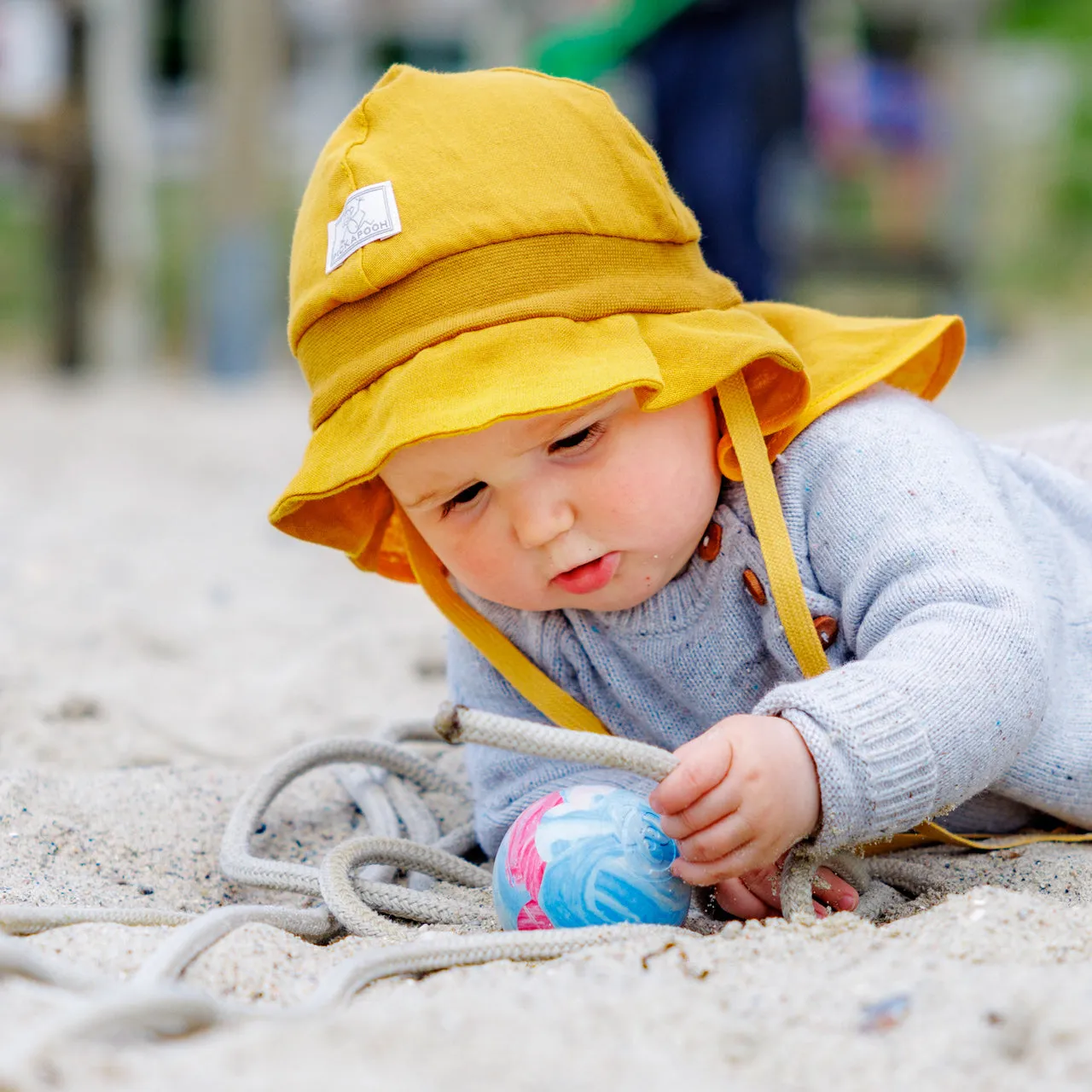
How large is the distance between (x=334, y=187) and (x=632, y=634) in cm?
50

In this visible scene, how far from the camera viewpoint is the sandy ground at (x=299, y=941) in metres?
0.75

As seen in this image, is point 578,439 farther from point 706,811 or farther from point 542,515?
point 706,811

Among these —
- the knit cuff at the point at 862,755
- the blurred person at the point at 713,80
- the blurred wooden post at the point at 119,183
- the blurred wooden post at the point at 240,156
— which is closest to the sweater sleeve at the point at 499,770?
the knit cuff at the point at 862,755

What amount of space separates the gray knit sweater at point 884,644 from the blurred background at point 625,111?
2.59 m

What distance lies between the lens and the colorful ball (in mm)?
1129

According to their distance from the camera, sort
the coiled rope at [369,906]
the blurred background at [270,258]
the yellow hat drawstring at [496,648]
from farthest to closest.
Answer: the blurred background at [270,258], the yellow hat drawstring at [496,648], the coiled rope at [369,906]

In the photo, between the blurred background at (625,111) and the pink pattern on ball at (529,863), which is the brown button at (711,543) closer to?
the pink pattern on ball at (529,863)

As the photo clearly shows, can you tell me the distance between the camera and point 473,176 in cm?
118

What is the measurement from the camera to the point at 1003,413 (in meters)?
4.45

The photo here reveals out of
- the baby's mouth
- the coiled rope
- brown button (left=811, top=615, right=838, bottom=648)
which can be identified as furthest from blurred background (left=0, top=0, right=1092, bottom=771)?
the baby's mouth

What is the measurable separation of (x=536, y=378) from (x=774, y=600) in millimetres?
322

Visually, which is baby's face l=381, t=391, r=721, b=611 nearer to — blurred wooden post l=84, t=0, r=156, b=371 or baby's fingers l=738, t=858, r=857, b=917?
baby's fingers l=738, t=858, r=857, b=917

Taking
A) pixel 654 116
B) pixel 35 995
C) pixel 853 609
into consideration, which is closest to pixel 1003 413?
pixel 654 116

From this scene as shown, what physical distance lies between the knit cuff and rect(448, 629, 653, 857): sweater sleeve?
0.25 metres
